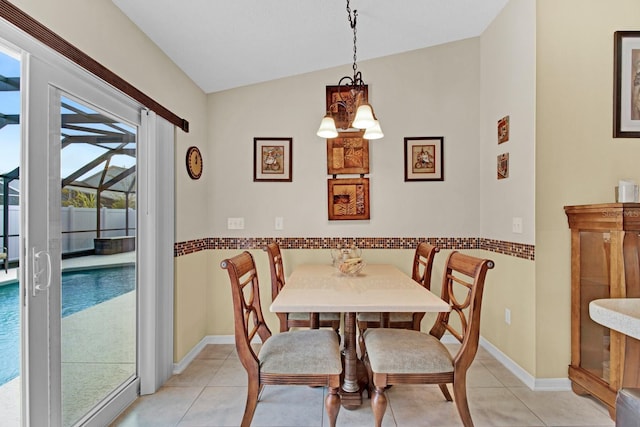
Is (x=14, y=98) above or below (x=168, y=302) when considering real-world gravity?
above

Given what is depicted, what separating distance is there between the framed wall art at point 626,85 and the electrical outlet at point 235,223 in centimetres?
287

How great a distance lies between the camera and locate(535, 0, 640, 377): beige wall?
2.30 meters

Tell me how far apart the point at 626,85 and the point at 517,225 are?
3.75 feet

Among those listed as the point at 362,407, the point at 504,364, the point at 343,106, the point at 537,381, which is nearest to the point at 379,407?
the point at 362,407

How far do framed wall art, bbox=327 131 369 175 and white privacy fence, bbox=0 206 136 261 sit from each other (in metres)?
1.65

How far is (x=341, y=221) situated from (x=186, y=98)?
1635 millimetres

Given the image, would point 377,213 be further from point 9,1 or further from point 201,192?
point 9,1

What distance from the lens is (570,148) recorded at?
7.57ft

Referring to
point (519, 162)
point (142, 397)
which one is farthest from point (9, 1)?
point (519, 162)

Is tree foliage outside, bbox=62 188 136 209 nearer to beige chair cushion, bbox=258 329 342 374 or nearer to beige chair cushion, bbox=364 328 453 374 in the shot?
beige chair cushion, bbox=258 329 342 374

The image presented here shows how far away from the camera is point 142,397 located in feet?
7.26

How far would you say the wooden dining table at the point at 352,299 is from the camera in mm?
1659

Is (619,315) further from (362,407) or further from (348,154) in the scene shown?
(348,154)

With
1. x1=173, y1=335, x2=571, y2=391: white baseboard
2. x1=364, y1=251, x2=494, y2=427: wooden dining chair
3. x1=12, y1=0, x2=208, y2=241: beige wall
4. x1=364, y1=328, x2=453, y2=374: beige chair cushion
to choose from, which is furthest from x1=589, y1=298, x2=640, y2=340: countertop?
x1=12, y1=0, x2=208, y2=241: beige wall
